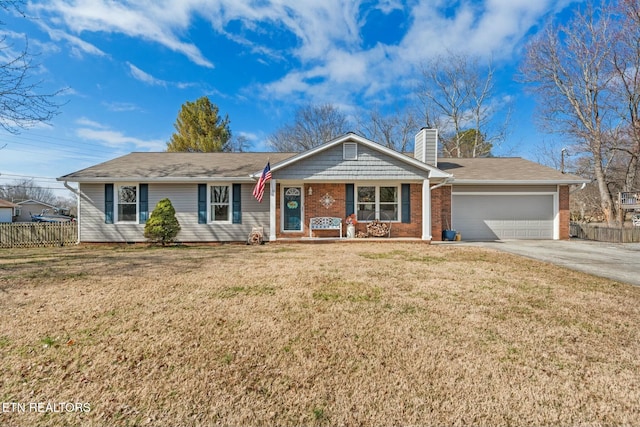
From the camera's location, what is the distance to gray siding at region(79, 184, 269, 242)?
38.3 feet

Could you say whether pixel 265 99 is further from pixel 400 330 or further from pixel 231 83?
pixel 400 330

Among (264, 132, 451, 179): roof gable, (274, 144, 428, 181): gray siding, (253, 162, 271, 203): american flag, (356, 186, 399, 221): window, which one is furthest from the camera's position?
(356, 186, 399, 221): window

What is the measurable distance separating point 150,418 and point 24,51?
9.76 meters

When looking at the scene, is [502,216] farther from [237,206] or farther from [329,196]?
[237,206]

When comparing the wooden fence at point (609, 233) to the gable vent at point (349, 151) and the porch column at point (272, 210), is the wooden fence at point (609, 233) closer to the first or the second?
the gable vent at point (349, 151)

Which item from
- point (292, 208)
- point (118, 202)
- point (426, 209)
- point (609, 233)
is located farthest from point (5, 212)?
point (609, 233)

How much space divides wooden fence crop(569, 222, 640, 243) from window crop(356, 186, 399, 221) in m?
8.97

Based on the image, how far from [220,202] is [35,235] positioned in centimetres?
745

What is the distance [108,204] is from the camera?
38.5 feet

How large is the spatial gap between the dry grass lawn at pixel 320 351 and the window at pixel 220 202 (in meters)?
6.55

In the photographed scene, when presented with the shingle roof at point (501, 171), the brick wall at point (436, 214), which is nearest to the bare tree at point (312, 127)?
the shingle roof at point (501, 171)

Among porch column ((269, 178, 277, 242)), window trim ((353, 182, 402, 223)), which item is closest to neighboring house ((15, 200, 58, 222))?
porch column ((269, 178, 277, 242))

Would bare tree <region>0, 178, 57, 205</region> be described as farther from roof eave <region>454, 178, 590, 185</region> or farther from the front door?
roof eave <region>454, 178, 590, 185</region>

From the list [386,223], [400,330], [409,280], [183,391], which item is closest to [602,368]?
[400,330]
